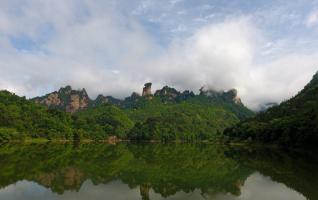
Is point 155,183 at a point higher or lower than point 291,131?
lower

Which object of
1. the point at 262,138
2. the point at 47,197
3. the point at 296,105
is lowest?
the point at 47,197

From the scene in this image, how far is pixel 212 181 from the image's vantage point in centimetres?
4403

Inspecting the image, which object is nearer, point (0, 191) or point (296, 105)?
point (0, 191)

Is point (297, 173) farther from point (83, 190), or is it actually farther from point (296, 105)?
point (296, 105)

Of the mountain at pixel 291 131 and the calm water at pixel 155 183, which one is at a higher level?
the mountain at pixel 291 131

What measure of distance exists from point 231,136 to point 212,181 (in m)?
139

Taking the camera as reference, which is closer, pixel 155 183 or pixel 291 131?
pixel 155 183

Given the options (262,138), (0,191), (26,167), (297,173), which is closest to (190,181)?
(297,173)

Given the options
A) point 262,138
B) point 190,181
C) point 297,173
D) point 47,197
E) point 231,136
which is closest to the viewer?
point 47,197

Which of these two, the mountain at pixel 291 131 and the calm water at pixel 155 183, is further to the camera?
the mountain at pixel 291 131

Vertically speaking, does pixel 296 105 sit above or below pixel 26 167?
above

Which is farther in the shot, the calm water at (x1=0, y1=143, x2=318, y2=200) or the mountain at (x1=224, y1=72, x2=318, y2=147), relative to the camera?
the mountain at (x1=224, y1=72, x2=318, y2=147)

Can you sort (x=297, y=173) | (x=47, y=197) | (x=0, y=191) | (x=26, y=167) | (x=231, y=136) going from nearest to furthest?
(x=47, y=197), (x=0, y=191), (x=297, y=173), (x=26, y=167), (x=231, y=136)

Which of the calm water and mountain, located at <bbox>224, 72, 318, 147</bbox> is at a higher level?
mountain, located at <bbox>224, 72, 318, 147</bbox>
